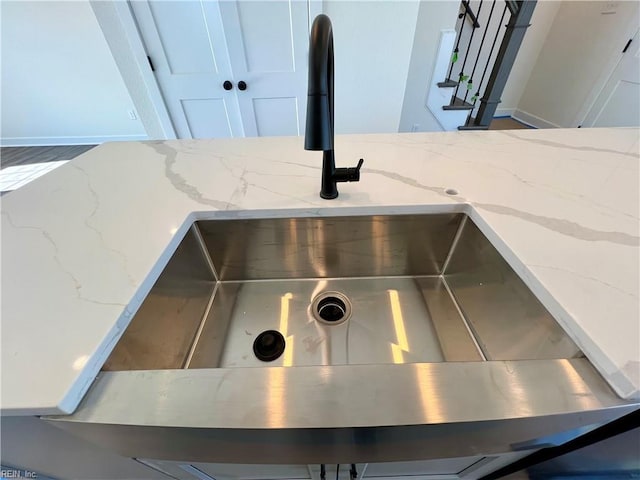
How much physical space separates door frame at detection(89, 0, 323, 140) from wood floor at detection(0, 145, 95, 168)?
2225 millimetres

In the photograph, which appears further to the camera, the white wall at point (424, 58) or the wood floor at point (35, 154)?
the wood floor at point (35, 154)

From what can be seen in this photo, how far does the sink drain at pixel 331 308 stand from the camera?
2.35 feet

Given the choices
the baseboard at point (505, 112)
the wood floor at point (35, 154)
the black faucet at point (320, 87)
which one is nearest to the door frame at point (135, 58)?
the black faucet at point (320, 87)

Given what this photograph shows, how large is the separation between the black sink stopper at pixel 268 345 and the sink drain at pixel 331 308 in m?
0.11

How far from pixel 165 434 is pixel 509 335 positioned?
2.04 feet

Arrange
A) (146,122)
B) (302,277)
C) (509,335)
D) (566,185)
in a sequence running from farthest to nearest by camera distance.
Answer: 1. (146,122)
2. (302,277)
3. (566,185)
4. (509,335)

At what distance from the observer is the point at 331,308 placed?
2.45ft

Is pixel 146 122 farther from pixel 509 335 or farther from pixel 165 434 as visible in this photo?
pixel 509 335

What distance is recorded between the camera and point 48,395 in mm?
317

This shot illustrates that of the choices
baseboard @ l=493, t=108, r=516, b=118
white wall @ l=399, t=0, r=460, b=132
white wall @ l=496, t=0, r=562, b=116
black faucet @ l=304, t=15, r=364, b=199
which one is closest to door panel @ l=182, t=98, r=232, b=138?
white wall @ l=399, t=0, r=460, b=132

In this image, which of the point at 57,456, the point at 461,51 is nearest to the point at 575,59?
the point at 461,51

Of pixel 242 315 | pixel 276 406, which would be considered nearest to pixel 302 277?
pixel 242 315

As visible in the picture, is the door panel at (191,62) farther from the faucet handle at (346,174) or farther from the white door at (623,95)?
the white door at (623,95)

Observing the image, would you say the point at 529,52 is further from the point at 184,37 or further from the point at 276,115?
the point at 184,37
